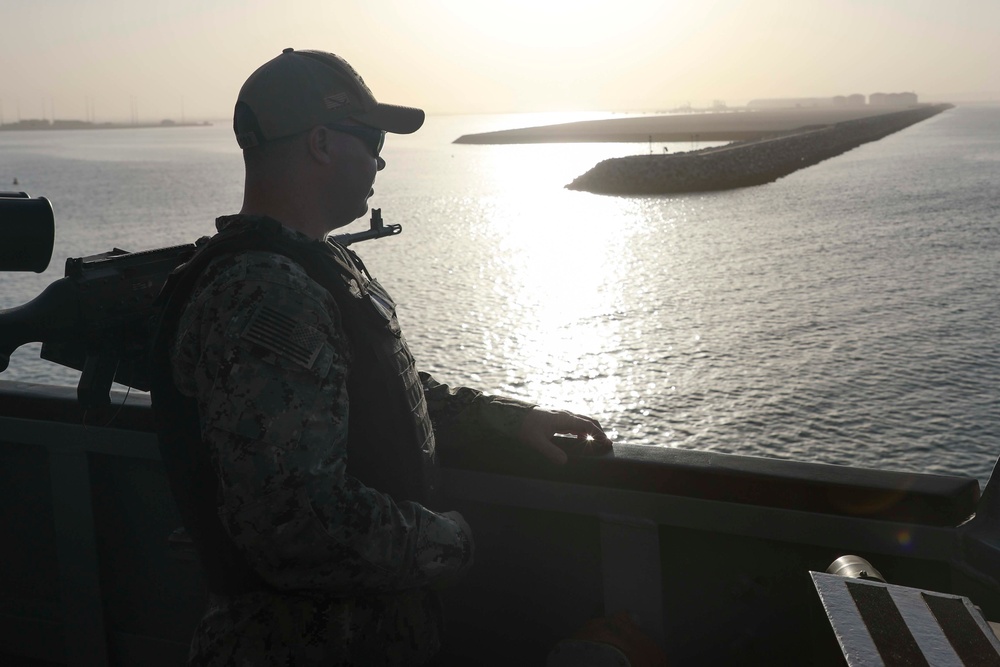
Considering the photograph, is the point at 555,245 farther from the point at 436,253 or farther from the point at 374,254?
the point at 374,254

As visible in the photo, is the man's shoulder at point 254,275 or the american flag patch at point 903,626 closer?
the american flag patch at point 903,626

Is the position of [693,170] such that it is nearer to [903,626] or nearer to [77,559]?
[77,559]

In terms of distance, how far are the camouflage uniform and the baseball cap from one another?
259mm

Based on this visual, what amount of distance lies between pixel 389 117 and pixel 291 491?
1.00 m

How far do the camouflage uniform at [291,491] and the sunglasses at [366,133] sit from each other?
312 millimetres

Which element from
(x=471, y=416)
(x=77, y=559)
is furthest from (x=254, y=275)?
(x=77, y=559)

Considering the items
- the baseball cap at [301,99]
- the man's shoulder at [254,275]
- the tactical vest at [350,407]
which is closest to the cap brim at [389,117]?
the baseball cap at [301,99]

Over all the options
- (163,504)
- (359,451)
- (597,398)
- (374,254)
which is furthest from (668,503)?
(374,254)

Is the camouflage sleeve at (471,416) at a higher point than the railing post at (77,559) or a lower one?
higher

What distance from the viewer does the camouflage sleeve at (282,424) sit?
72.0 inches

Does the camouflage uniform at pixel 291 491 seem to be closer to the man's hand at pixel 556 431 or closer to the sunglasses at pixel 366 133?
the sunglasses at pixel 366 133

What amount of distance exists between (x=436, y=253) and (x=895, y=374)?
60.0ft

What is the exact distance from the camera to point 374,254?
94.7 ft

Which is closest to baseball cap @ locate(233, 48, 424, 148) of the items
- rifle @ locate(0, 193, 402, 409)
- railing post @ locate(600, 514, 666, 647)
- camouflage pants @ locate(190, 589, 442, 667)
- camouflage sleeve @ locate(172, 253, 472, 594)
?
camouflage sleeve @ locate(172, 253, 472, 594)
